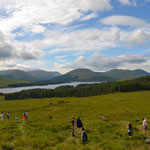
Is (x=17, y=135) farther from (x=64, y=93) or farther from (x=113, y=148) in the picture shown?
(x=64, y=93)

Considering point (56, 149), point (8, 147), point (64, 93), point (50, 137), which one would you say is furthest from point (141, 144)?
point (64, 93)

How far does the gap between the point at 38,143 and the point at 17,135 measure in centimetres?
672

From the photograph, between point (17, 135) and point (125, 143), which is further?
Answer: point (17, 135)

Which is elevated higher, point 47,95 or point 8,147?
point 8,147

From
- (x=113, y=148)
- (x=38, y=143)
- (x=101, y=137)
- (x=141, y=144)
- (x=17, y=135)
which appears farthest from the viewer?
(x=17, y=135)

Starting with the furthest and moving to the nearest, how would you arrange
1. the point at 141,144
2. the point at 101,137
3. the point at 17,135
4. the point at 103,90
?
the point at 103,90, the point at 17,135, the point at 101,137, the point at 141,144

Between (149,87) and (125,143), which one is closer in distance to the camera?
(125,143)

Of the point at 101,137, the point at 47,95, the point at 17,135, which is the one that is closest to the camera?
the point at 101,137

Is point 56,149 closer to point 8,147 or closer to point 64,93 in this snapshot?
point 8,147

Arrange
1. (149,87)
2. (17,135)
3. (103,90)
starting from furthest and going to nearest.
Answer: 1. (103,90)
2. (149,87)
3. (17,135)

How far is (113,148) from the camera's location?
1873 centimetres

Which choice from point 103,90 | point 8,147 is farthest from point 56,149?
point 103,90

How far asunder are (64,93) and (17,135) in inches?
6839

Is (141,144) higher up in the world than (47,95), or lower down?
higher up
